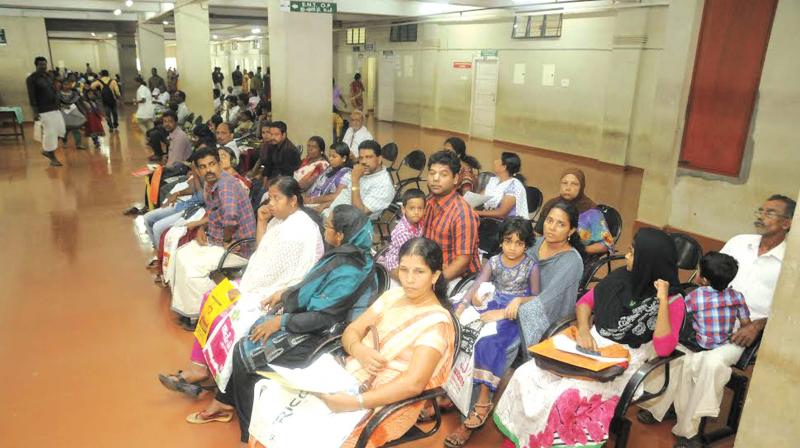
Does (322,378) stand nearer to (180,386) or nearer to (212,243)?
(180,386)

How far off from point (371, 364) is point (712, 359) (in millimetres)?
1525

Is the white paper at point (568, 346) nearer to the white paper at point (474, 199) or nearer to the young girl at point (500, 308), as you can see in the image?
the young girl at point (500, 308)

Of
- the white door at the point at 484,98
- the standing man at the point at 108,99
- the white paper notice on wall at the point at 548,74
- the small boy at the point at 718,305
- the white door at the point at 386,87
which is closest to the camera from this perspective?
the small boy at the point at 718,305

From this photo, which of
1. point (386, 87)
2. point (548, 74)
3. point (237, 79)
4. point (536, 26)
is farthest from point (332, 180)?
point (237, 79)

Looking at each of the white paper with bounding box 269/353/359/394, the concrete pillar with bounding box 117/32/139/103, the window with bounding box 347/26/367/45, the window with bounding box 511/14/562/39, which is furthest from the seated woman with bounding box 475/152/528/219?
the concrete pillar with bounding box 117/32/139/103

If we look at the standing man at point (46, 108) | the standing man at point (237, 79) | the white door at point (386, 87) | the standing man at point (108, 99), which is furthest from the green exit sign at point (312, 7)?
the standing man at point (237, 79)

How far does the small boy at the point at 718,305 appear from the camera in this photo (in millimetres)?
2549

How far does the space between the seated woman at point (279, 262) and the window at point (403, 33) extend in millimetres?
13146

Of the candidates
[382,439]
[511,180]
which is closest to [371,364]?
[382,439]

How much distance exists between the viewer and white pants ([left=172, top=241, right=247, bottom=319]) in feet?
12.0

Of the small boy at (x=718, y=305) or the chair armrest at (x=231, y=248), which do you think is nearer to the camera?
the small boy at (x=718, y=305)

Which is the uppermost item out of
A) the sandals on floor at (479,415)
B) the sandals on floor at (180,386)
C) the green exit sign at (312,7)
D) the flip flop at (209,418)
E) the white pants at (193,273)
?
the green exit sign at (312,7)

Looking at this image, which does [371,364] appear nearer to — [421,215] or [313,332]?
[313,332]

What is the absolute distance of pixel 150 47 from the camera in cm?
1980
